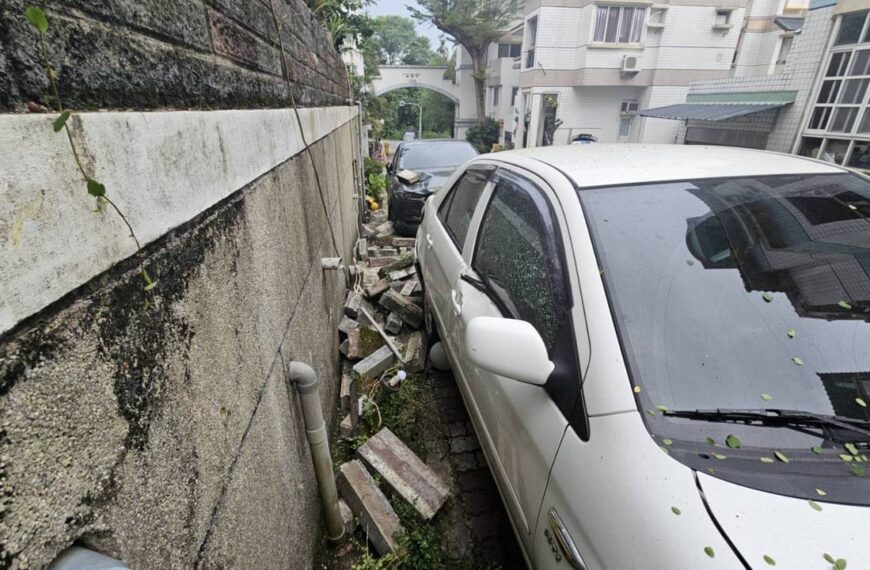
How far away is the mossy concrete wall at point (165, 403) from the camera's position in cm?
53

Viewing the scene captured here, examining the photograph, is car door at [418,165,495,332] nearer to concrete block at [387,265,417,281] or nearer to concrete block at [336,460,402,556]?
concrete block at [336,460,402,556]

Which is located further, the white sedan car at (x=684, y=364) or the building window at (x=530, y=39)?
the building window at (x=530, y=39)

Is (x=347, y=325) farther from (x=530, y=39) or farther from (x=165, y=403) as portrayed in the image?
(x=530, y=39)

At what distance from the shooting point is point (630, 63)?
19.0m

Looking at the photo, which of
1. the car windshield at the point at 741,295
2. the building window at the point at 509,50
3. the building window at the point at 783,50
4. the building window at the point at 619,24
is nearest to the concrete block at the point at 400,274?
the car windshield at the point at 741,295

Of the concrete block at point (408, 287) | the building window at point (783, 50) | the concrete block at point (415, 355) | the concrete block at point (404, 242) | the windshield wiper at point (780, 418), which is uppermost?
the building window at point (783, 50)

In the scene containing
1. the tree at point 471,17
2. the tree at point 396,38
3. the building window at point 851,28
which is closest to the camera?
the building window at point 851,28

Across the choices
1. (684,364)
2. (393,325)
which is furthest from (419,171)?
(684,364)

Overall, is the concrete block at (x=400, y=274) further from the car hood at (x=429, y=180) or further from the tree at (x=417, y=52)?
the tree at (x=417, y=52)

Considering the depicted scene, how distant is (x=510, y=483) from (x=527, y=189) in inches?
52.2

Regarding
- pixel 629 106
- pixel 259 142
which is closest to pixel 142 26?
pixel 259 142

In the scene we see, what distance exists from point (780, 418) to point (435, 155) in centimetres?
763

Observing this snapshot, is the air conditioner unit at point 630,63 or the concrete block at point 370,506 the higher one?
the air conditioner unit at point 630,63

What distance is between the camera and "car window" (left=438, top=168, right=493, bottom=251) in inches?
105
